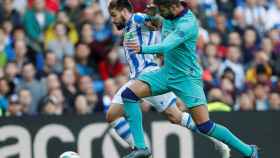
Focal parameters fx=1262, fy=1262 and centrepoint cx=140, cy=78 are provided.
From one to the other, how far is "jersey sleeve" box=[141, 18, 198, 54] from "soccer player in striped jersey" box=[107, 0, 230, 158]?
0.58 m

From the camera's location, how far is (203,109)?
1463cm

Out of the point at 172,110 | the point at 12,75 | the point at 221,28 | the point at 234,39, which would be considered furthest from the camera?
the point at 221,28

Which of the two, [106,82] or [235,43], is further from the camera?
[235,43]

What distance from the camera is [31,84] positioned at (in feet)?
61.2

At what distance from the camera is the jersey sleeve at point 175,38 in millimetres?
14133

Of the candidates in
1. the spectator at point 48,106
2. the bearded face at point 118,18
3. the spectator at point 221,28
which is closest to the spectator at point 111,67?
the spectator at point 48,106

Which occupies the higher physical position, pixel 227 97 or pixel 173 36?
pixel 173 36

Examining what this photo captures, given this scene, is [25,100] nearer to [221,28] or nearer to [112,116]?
[112,116]

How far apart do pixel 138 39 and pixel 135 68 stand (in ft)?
1.28

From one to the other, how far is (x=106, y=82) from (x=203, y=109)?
447 centimetres

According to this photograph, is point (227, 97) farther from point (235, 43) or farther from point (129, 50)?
point (129, 50)

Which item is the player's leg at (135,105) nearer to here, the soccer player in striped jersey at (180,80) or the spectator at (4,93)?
the soccer player in striped jersey at (180,80)

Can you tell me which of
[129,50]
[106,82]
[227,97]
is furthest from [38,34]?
[129,50]

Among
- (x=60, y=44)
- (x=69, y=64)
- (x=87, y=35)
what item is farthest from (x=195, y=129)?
(x=87, y=35)
